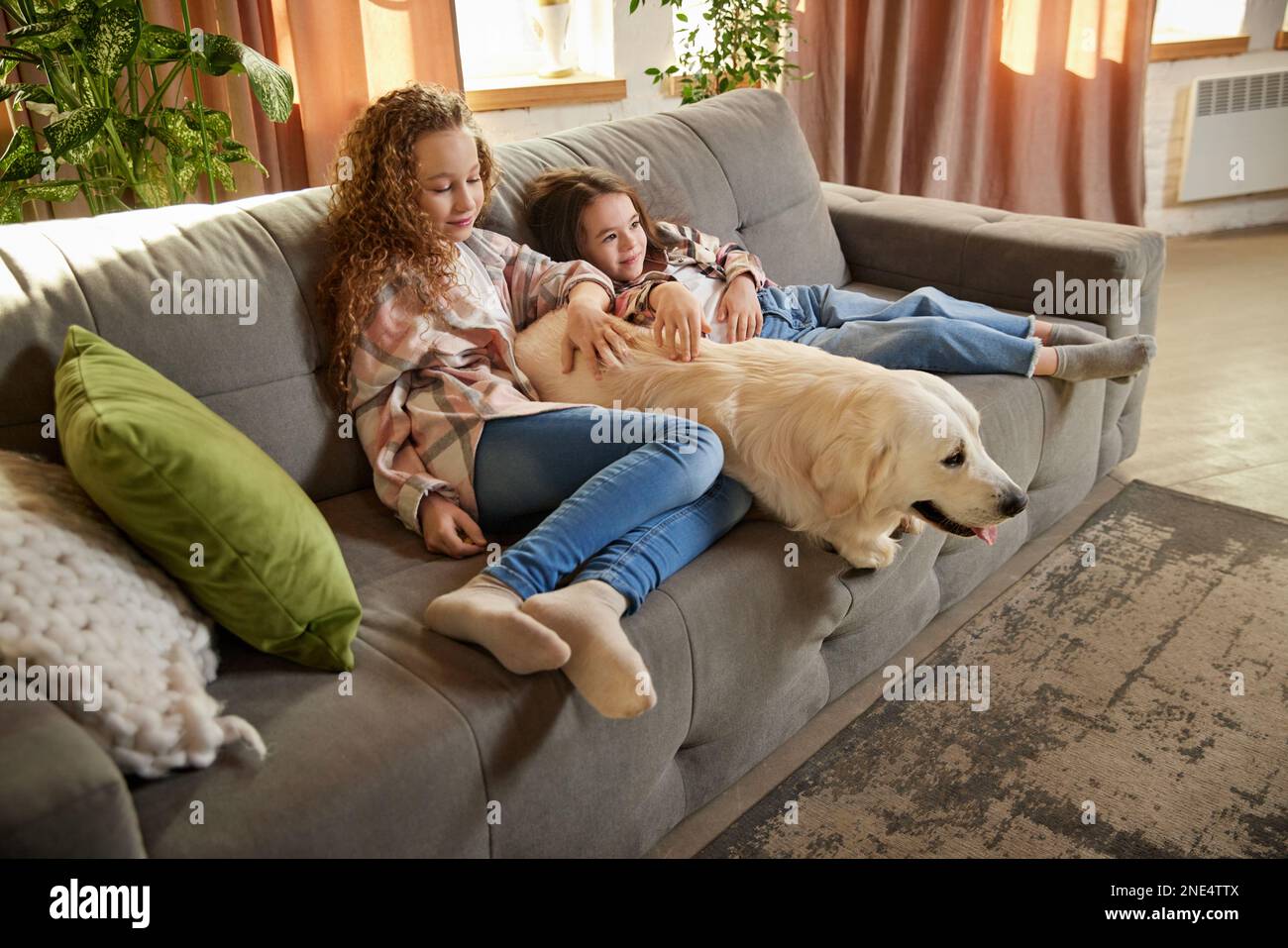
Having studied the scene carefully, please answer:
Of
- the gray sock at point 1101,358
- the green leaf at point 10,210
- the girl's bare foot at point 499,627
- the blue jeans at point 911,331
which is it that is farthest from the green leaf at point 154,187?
the gray sock at point 1101,358

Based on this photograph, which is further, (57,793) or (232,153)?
(232,153)

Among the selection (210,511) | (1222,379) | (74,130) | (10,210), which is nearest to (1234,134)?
(1222,379)

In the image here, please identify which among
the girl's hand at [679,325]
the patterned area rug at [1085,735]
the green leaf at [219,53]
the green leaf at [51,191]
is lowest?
the patterned area rug at [1085,735]

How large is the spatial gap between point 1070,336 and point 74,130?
203 centimetres

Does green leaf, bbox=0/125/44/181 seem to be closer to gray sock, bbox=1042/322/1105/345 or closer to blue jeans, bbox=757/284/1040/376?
blue jeans, bbox=757/284/1040/376

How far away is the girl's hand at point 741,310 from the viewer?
82.0 inches

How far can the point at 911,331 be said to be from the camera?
6.85 ft

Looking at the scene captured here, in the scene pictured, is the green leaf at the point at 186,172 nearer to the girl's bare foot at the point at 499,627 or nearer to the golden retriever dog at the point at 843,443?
the golden retriever dog at the point at 843,443

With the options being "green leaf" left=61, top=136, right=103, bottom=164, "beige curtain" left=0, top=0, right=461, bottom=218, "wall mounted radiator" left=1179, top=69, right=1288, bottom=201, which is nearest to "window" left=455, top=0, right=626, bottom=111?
"beige curtain" left=0, top=0, right=461, bottom=218

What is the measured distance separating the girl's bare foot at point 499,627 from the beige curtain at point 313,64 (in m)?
1.83

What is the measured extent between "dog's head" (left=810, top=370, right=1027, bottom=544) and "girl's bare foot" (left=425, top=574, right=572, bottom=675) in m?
0.51

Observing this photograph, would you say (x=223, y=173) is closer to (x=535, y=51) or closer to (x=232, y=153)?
(x=232, y=153)

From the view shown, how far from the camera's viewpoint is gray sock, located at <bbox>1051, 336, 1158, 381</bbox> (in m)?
2.17
